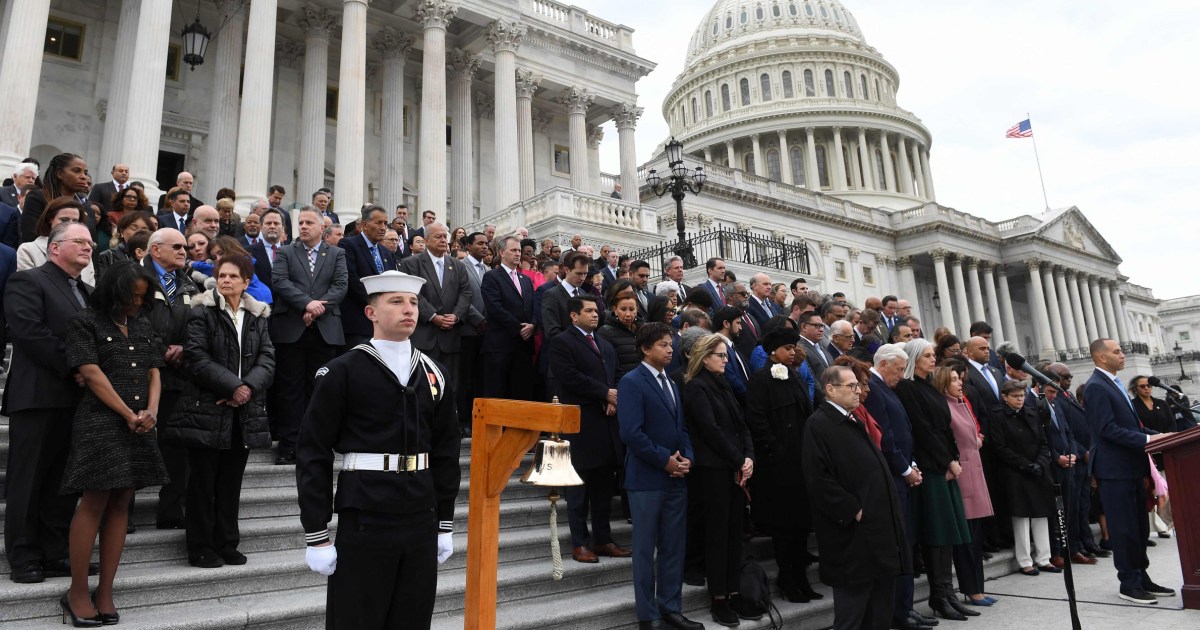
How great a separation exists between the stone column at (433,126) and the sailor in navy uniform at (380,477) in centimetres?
1876

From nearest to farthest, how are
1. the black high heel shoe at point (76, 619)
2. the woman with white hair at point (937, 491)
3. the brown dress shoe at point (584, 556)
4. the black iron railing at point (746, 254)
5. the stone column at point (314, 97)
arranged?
the black high heel shoe at point (76, 619), the brown dress shoe at point (584, 556), the woman with white hair at point (937, 491), the black iron railing at point (746, 254), the stone column at point (314, 97)

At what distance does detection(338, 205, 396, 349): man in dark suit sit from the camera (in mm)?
8359

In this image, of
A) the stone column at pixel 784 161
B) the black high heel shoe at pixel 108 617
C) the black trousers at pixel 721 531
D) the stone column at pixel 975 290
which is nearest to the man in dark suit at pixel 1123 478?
the black trousers at pixel 721 531

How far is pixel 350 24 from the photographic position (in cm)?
2152

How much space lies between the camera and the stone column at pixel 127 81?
19453mm

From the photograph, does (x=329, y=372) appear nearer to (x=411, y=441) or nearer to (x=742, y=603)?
(x=411, y=441)

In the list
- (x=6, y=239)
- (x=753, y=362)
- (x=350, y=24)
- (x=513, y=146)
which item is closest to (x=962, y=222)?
(x=513, y=146)

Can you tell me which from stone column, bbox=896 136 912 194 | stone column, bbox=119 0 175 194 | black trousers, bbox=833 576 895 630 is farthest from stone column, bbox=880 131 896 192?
black trousers, bbox=833 576 895 630

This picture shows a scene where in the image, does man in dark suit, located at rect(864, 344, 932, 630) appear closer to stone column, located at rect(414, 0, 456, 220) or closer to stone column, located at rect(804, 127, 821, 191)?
stone column, located at rect(414, 0, 456, 220)

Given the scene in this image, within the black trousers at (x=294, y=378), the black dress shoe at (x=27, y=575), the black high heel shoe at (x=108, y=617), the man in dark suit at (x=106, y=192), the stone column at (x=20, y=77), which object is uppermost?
the stone column at (x=20, y=77)

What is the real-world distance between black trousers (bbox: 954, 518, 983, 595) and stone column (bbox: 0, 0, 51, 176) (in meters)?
17.7

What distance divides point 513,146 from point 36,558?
852 inches

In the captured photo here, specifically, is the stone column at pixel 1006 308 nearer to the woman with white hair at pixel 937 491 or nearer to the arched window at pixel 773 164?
the arched window at pixel 773 164

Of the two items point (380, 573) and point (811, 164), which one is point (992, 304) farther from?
point (380, 573)
